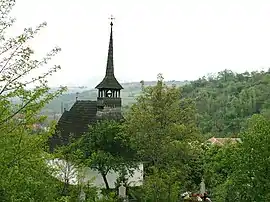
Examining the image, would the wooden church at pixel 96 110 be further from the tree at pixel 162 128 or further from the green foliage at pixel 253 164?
the green foliage at pixel 253 164

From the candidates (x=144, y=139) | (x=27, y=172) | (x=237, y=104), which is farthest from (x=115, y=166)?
(x=237, y=104)

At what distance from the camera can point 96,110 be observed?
102 feet

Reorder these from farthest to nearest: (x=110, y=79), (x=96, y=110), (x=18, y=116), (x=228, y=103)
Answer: (x=228, y=103), (x=110, y=79), (x=96, y=110), (x=18, y=116)

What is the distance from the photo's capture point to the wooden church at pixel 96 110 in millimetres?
30703

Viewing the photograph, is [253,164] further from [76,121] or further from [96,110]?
[76,121]

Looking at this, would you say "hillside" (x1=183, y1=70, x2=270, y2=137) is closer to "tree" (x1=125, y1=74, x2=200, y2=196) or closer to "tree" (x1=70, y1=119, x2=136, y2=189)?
"tree" (x1=70, y1=119, x2=136, y2=189)

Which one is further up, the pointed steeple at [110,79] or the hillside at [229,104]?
the pointed steeple at [110,79]

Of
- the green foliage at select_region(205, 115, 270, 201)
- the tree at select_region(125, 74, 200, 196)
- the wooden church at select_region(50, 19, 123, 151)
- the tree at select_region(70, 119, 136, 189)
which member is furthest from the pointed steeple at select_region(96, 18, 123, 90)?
the green foliage at select_region(205, 115, 270, 201)

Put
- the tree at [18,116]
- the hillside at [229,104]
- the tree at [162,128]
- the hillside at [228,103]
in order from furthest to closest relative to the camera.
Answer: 1. the hillside at [229,104]
2. the hillside at [228,103]
3. the tree at [162,128]
4. the tree at [18,116]

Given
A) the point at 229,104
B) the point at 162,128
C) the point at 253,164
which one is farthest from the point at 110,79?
the point at 229,104

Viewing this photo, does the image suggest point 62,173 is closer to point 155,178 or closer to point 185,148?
point 155,178

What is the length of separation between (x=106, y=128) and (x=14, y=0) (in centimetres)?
1754

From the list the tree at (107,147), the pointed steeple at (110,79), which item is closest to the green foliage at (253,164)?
the tree at (107,147)

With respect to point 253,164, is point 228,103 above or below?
below
